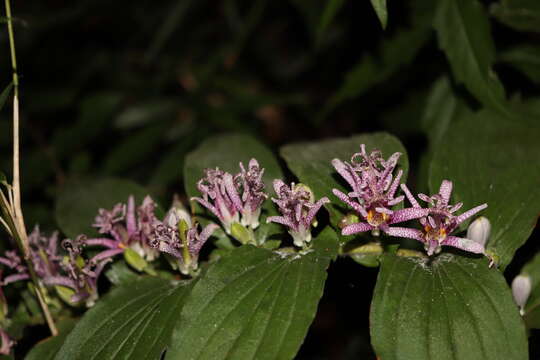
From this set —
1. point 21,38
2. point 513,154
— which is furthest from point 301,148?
point 21,38

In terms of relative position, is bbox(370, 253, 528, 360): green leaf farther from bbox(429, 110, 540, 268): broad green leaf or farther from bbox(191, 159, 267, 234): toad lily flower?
bbox(191, 159, 267, 234): toad lily flower

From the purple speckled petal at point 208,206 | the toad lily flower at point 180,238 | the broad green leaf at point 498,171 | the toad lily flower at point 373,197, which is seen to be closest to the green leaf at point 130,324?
the toad lily flower at point 180,238

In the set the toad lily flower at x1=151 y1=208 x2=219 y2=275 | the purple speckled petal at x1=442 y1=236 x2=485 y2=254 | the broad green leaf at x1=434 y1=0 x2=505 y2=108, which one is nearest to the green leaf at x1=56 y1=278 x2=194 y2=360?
the toad lily flower at x1=151 y1=208 x2=219 y2=275

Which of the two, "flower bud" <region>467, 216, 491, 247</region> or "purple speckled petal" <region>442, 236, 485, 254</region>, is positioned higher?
"purple speckled petal" <region>442, 236, 485, 254</region>

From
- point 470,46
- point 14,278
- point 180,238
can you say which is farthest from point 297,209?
point 470,46

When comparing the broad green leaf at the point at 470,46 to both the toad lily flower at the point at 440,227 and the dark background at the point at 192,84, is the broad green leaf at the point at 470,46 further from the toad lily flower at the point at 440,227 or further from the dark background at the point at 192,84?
the toad lily flower at the point at 440,227

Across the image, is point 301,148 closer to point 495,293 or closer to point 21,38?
point 495,293
